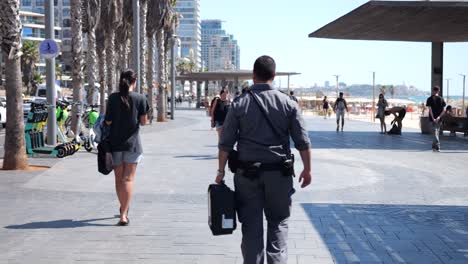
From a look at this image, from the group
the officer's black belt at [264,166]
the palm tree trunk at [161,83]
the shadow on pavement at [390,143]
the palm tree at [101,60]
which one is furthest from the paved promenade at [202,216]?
the palm tree trunk at [161,83]

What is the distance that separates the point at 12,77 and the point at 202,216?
20.5 ft

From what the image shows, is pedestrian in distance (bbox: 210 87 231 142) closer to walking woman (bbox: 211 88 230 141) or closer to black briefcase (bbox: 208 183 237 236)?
walking woman (bbox: 211 88 230 141)

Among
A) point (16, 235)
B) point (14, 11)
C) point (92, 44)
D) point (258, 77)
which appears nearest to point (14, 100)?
point (14, 11)

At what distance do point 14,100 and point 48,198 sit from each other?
380cm

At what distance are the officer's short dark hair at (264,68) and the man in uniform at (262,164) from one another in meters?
0.02

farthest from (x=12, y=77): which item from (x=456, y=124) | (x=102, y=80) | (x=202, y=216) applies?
(x=102, y=80)

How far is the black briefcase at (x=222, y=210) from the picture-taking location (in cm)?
511

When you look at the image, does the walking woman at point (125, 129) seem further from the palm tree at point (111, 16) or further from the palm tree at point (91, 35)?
the palm tree at point (111, 16)

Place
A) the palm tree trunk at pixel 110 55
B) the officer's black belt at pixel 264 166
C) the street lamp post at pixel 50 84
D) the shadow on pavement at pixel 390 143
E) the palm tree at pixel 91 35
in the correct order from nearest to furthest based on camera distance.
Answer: the officer's black belt at pixel 264 166
the street lamp post at pixel 50 84
the shadow on pavement at pixel 390 143
the palm tree at pixel 91 35
the palm tree trunk at pixel 110 55

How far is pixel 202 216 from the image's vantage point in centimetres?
848

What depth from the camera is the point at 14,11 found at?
13016 millimetres

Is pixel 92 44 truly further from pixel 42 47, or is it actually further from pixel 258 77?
pixel 258 77

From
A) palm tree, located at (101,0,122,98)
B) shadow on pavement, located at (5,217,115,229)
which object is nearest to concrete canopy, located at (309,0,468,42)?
palm tree, located at (101,0,122,98)

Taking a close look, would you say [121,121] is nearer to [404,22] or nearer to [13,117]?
[13,117]
